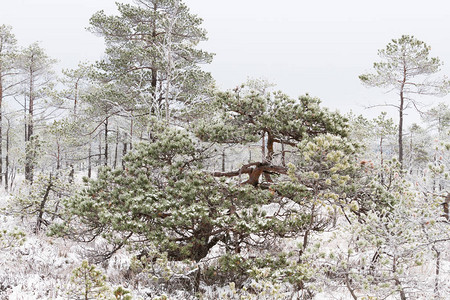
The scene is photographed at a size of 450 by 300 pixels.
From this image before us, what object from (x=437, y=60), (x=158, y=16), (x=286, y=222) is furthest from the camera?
(x=437, y=60)

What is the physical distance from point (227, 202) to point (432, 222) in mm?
3061

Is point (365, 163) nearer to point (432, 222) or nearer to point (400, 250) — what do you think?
point (400, 250)

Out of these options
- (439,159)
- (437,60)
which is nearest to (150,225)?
(439,159)

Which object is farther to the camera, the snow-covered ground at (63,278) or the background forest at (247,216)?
the snow-covered ground at (63,278)

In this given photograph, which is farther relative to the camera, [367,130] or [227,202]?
[367,130]

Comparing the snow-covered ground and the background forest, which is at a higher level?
the background forest

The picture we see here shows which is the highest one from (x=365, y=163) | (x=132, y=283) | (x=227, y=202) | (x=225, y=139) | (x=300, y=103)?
(x=300, y=103)

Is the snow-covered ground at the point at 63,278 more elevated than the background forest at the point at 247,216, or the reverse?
the background forest at the point at 247,216

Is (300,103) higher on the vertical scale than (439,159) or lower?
higher

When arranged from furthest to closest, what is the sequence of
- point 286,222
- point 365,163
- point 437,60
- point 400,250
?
point 437,60, point 365,163, point 286,222, point 400,250

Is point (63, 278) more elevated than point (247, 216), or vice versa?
point (247, 216)

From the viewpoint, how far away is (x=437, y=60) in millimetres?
14602

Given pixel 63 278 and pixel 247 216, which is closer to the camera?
pixel 247 216

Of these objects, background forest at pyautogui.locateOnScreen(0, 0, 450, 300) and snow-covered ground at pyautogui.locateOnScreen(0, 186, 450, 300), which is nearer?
background forest at pyautogui.locateOnScreen(0, 0, 450, 300)
